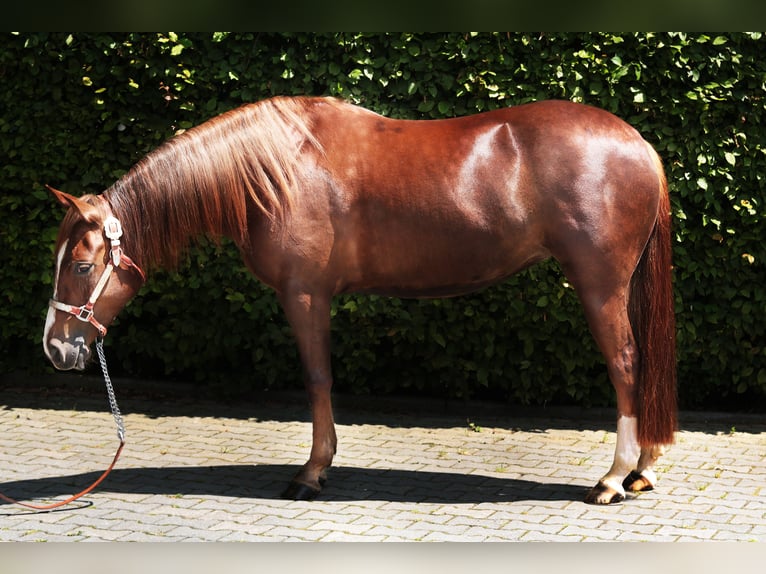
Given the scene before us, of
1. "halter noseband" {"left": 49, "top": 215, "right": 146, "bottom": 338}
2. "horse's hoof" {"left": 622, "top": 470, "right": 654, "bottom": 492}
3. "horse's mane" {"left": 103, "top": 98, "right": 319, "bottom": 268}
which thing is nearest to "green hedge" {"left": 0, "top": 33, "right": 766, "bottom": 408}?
"horse's hoof" {"left": 622, "top": 470, "right": 654, "bottom": 492}

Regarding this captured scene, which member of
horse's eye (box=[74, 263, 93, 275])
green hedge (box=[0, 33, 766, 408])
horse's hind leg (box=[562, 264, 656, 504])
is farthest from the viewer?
green hedge (box=[0, 33, 766, 408])

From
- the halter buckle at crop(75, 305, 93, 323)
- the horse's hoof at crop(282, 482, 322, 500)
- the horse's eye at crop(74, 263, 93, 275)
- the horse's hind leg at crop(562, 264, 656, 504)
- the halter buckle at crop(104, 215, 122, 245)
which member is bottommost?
the horse's hoof at crop(282, 482, 322, 500)

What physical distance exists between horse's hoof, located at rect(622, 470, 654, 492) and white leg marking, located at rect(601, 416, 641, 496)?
6.1 inches

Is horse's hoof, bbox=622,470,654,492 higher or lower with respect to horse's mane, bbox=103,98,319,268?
lower

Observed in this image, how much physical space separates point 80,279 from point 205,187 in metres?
0.78

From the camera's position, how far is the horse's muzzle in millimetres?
4641

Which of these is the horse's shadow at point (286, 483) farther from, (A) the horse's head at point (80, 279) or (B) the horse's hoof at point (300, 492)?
(A) the horse's head at point (80, 279)

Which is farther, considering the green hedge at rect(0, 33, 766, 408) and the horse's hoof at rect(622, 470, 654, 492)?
the green hedge at rect(0, 33, 766, 408)

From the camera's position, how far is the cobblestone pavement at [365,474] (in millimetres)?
4379

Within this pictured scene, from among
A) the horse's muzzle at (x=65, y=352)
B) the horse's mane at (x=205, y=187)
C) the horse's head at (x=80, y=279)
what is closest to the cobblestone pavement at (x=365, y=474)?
the horse's muzzle at (x=65, y=352)

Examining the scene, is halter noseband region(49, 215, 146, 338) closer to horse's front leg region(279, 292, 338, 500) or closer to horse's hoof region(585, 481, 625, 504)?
horse's front leg region(279, 292, 338, 500)

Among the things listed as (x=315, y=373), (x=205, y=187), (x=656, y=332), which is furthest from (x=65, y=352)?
(x=656, y=332)

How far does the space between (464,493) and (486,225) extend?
1.47m

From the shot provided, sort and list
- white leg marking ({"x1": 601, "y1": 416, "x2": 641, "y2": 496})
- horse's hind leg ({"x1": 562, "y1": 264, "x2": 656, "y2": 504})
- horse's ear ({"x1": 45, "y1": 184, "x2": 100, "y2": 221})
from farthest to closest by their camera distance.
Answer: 1. white leg marking ({"x1": 601, "y1": 416, "x2": 641, "y2": 496})
2. horse's hind leg ({"x1": 562, "y1": 264, "x2": 656, "y2": 504})
3. horse's ear ({"x1": 45, "y1": 184, "x2": 100, "y2": 221})
